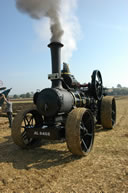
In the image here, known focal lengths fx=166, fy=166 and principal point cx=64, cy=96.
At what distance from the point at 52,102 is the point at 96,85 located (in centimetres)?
309

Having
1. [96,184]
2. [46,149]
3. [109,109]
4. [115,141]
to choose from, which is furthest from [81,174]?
[109,109]

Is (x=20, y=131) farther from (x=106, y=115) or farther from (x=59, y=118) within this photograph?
(x=106, y=115)

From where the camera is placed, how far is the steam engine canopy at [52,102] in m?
4.38

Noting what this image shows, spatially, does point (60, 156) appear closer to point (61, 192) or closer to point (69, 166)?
point (69, 166)

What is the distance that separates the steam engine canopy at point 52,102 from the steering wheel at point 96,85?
2.17 meters

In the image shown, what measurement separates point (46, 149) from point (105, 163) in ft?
6.03

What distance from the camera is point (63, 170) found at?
11.1ft

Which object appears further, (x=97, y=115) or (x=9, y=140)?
(x=97, y=115)

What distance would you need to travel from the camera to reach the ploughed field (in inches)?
108

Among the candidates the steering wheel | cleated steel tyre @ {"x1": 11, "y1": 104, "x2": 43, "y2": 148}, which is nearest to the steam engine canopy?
cleated steel tyre @ {"x1": 11, "y1": 104, "x2": 43, "y2": 148}

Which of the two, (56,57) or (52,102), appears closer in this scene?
(52,102)

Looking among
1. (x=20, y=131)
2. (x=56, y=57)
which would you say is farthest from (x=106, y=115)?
(x=20, y=131)

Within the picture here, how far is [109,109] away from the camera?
6.84 metres

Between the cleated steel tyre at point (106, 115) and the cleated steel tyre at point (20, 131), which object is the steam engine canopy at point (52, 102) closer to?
the cleated steel tyre at point (20, 131)
